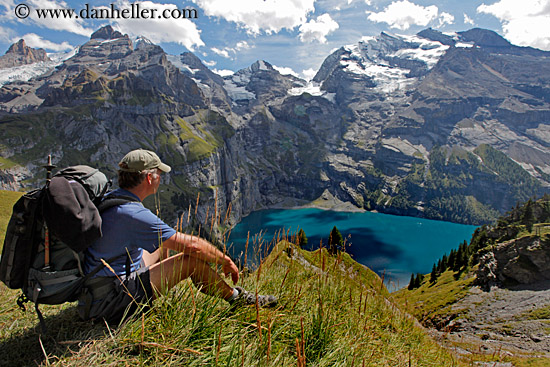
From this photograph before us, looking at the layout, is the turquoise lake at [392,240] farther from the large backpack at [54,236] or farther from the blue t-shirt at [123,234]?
the large backpack at [54,236]

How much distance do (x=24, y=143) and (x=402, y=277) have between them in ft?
667

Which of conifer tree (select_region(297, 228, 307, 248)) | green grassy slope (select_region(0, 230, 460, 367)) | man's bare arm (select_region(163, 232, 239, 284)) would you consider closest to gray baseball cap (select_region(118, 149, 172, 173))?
man's bare arm (select_region(163, 232, 239, 284))

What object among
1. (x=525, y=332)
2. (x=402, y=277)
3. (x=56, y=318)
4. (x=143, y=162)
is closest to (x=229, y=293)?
(x=143, y=162)

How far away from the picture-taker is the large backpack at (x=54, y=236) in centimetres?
297

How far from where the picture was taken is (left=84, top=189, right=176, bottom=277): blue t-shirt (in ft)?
11.6

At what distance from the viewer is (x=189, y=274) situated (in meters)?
3.94

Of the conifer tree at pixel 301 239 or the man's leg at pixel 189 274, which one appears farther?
the conifer tree at pixel 301 239

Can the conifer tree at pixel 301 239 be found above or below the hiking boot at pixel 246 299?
below

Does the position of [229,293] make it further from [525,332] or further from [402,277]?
[402,277]

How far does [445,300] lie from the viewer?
51.6 m

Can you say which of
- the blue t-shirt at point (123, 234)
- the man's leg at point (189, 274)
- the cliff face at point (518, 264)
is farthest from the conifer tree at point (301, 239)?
the cliff face at point (518, 264)

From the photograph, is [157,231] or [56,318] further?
[56,318]

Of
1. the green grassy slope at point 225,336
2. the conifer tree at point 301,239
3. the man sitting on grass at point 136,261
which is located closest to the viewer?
the green grassy slope at point 225,336

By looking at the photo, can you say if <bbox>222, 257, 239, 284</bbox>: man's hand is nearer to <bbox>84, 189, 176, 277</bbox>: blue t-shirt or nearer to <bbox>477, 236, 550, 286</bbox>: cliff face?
<bbox>84, 189, 176, 277</bbox>: blue t-shirt
